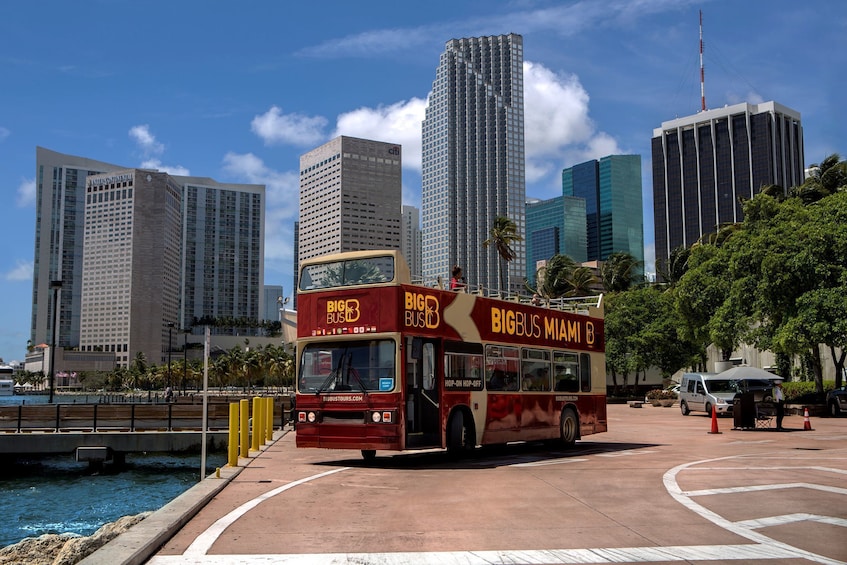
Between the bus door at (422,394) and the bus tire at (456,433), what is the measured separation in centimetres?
47

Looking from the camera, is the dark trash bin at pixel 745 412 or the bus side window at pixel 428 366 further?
the dark trash bin at pixel 745 412

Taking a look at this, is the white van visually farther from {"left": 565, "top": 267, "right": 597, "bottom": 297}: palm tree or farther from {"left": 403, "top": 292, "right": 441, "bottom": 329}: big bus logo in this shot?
{"left": 565, "top": 267, "right": 597, "bottom": 297}: palm tree

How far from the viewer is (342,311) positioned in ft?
51.8

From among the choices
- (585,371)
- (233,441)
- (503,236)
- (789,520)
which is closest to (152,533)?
(789,520)

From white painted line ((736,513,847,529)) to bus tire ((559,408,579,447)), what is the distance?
10943mm

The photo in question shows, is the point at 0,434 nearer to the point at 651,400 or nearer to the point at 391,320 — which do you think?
the point at 391,320

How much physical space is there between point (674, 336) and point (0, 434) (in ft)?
159

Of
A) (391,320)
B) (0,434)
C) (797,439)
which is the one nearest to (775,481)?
(391,320)

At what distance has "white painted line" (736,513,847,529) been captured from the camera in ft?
30.5

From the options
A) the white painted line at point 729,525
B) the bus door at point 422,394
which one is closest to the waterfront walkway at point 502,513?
the white painted line at point 729,525

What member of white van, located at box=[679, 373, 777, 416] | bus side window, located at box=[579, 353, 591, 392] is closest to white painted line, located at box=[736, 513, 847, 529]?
bus side window, located at box=[579, 353, 591, 392]

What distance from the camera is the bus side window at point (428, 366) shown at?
15852 mm

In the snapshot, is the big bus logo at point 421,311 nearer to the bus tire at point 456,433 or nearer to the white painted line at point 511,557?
the bus tire at point 456,433

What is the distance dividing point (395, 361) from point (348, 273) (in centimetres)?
212
